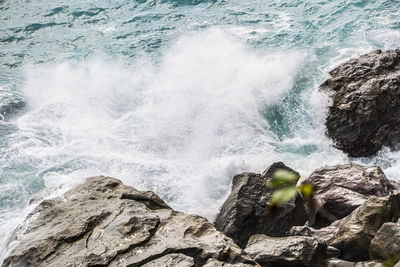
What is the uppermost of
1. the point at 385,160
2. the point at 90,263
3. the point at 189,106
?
the point at 90,263

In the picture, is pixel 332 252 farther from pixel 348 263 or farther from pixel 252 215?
pixel 252 215

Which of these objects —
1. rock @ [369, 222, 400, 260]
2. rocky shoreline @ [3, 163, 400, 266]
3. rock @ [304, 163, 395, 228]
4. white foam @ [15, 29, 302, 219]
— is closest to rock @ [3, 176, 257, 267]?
rocky shoreline @ [3, 163, 400, 266]

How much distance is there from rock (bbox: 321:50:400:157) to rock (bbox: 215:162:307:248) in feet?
8.80

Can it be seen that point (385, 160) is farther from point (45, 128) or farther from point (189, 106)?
point (45, 128)

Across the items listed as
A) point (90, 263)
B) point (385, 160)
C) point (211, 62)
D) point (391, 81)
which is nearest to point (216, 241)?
point (90, 263)

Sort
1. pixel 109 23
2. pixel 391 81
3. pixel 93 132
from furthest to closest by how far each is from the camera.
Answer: pixel 109 23 → pixel 93 132 → pixel 391 81

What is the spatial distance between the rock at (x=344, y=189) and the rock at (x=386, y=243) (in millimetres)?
1726

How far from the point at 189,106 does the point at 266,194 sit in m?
4.65

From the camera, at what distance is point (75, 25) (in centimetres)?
1733

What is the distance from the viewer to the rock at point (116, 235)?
4387mm

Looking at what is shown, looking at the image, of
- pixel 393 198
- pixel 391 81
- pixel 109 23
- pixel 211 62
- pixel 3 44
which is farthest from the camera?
pixel 109 23

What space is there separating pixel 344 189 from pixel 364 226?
161 centimetres

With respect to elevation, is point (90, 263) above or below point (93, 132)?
above

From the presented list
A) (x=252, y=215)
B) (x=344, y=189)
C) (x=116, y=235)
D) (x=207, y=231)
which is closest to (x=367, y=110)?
(x=344, y=189)
